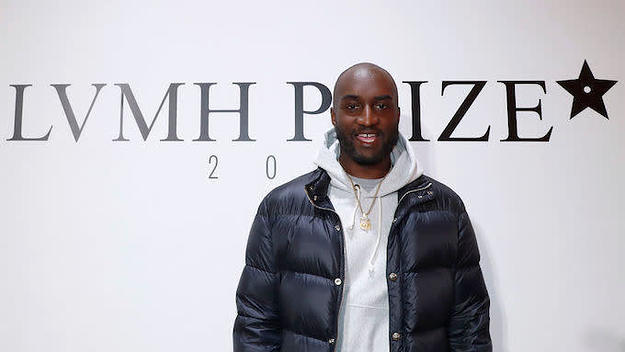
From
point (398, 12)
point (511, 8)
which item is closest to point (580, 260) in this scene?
point (511, 8)

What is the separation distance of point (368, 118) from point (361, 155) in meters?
0.11

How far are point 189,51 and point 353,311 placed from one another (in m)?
1.20

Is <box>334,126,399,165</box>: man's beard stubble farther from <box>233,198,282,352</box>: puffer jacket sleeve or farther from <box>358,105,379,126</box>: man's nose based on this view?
<box>233,198,282,352</box>: puffer jacket sleeve

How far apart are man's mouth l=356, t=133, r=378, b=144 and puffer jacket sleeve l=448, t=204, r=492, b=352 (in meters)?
0.37

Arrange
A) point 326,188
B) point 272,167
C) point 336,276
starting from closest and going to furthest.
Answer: point 336,276 < point 326,188 < point 272,167

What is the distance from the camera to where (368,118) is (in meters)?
1.36

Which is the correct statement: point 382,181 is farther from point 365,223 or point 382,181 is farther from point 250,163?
point 250,163

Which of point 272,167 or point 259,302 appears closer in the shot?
point 259,302

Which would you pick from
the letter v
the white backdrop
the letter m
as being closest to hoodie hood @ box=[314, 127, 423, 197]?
the white backdrop

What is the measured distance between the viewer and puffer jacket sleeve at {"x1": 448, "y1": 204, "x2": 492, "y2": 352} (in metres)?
1.38

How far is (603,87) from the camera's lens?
6.19ft

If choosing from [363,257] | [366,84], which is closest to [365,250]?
[363,257]

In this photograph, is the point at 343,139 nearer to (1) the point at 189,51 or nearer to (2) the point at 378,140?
(2) the point at 378,140

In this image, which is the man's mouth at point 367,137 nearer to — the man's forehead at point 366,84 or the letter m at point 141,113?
the man's forehead at point 366,84
